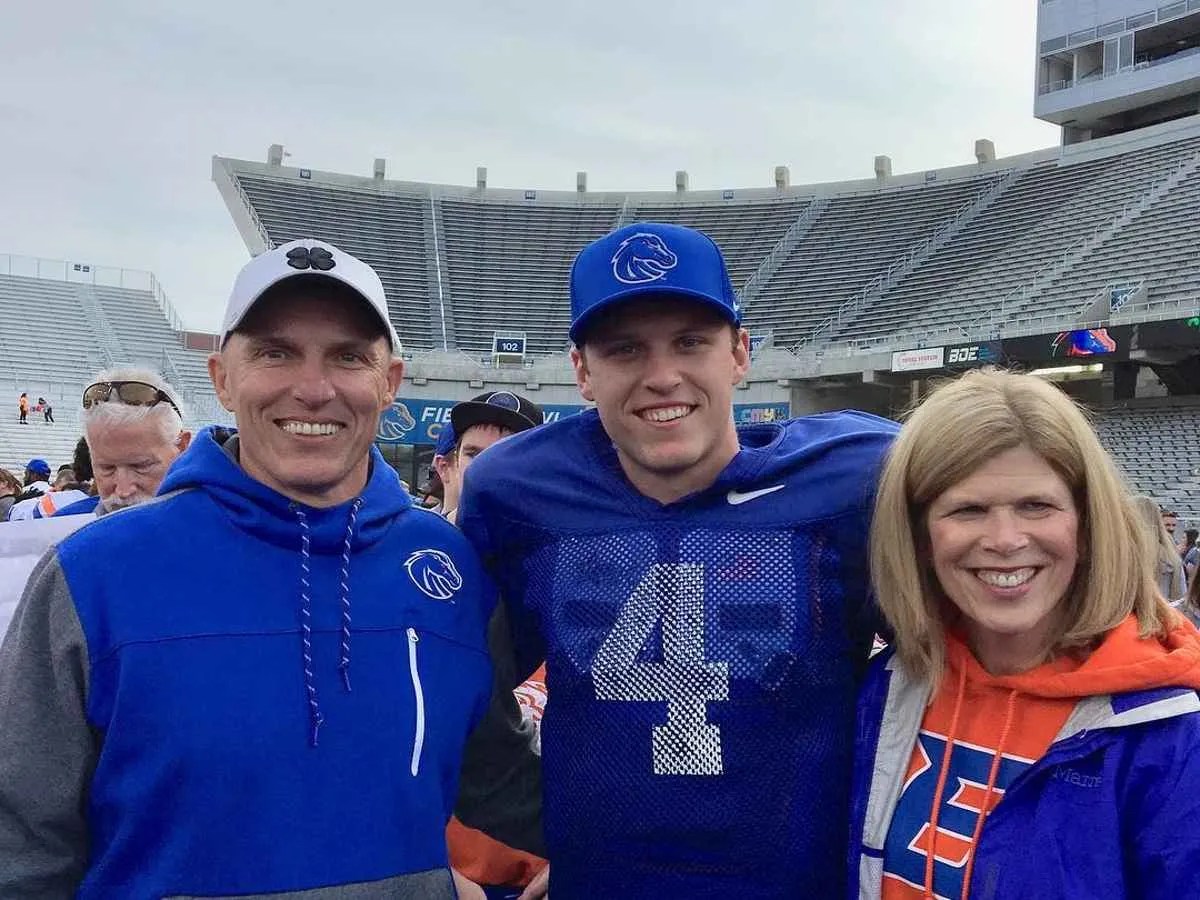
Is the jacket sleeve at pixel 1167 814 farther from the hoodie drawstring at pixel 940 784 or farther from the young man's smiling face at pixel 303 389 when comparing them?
the young man's smiling face at pixel 303 389

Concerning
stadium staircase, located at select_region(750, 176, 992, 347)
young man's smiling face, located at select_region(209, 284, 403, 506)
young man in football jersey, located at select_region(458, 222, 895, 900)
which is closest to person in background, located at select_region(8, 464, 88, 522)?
young man's smiling face, located at select_region(209, 284, 403, 506)

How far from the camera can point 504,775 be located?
214cm

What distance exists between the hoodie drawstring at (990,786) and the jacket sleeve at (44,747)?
1.39 m

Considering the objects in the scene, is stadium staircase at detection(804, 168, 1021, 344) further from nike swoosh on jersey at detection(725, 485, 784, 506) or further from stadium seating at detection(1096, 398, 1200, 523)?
nike swoosh on jersey at detection(725, 485, 784, 506)

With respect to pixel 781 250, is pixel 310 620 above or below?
below

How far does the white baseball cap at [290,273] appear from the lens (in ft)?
5.55

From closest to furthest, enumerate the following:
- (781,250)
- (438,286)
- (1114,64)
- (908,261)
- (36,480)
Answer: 1. (36,480)
2. (1114,64)
3. (908,261)
4. (781,250)
5. (438,286)

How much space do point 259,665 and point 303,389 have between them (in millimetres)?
465

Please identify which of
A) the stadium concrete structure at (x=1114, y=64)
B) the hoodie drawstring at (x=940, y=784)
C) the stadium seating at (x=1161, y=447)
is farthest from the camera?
the stadium concrete structure at (x=1114, y=64)

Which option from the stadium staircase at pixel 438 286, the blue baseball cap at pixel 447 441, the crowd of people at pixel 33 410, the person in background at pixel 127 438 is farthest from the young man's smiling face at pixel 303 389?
the stadium staircase at pixel 438 286

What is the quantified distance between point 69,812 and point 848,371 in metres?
24.4

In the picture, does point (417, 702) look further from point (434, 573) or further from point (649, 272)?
point (649, 272)

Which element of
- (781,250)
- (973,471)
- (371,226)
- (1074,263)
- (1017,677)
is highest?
(371,226)

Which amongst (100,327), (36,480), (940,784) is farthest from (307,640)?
(100,327)
